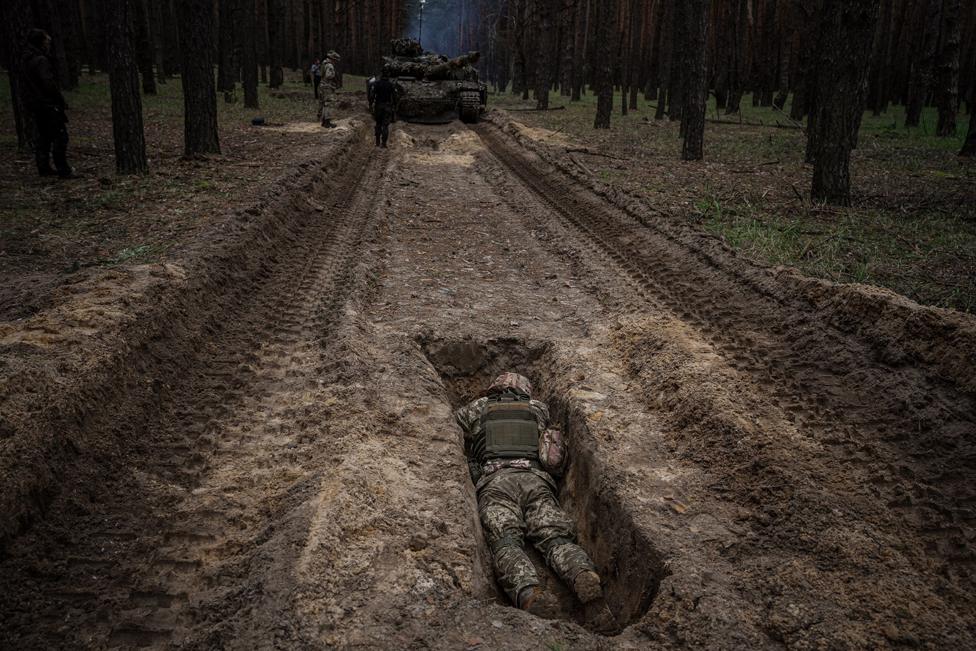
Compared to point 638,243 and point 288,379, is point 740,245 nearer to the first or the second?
point 638,243

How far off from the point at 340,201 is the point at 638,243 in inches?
177

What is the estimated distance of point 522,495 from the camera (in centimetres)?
405

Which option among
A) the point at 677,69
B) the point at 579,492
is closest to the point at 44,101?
the point at 579,492

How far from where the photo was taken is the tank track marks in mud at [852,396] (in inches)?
123

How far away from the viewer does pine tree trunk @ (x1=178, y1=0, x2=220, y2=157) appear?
1100 cm

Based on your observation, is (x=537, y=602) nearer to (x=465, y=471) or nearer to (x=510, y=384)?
(x=465, y=471)

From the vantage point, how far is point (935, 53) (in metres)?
16.6

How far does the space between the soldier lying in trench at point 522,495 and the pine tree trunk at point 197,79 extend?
29.4 feet

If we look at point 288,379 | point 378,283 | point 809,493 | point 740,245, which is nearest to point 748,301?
point 740,245

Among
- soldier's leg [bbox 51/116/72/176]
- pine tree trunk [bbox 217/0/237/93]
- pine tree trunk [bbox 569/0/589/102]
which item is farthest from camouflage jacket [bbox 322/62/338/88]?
pine tree trunk [bbox 569/0/589/102]

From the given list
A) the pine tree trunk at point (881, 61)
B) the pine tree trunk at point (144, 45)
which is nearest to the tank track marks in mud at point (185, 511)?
the pine tree trunk at point (144, 45)

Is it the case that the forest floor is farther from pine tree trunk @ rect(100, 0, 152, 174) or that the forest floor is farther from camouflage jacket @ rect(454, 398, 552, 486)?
pine tree trunk @ rect(100, 0, 152, 174)

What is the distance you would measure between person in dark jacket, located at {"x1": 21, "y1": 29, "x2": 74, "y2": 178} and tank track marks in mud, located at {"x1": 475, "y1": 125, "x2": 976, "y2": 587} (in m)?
7.98

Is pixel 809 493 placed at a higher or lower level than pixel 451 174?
lower
